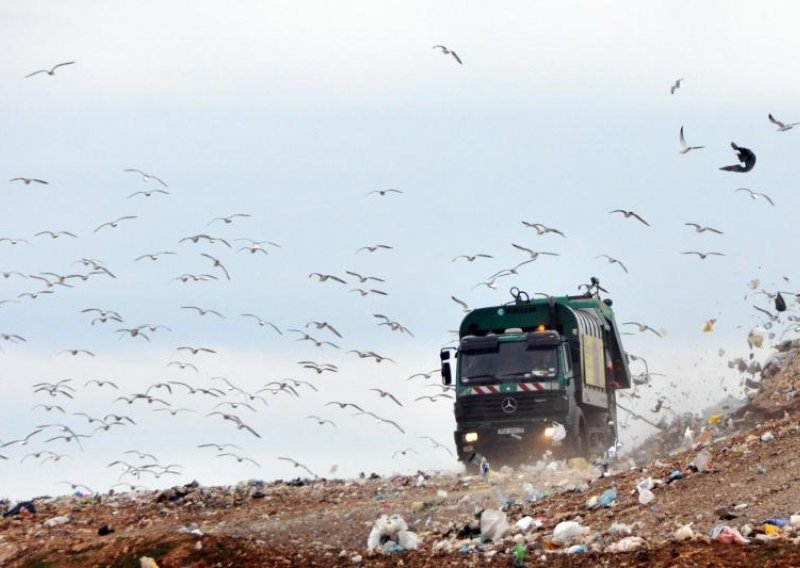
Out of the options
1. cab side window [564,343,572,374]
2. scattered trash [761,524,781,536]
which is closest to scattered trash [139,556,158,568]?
scattered trash [761,524,781,536]

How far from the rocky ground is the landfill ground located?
0.07ft

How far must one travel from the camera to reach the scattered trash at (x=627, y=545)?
439 inches

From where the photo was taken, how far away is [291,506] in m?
17.1

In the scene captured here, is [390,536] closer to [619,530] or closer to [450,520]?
[450,520]

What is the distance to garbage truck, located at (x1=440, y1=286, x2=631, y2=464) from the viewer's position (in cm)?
2061

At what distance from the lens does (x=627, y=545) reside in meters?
11.2

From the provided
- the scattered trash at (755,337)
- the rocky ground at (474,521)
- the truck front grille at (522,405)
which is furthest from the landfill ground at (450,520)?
the scattered trash at (755,337)

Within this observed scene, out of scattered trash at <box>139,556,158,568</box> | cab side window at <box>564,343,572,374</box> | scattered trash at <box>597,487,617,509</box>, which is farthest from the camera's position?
cab side window at <box>564,343,572,374</box>

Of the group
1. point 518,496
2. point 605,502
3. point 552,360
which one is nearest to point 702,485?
point 605,502

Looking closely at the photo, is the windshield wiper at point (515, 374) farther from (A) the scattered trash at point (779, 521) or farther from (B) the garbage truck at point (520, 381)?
(A) the scattered trash at point (779, 521)

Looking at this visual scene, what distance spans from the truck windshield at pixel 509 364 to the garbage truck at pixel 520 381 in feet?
0.05

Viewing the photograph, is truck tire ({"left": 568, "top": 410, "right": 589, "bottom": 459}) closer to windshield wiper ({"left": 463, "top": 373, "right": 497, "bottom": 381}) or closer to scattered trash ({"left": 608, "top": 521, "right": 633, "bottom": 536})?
windshield wiper ({"left": 463, "top": 373, "right": 497, "bottom": 381})

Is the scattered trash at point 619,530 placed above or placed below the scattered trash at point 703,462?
below

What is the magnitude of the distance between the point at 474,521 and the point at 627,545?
2.42 m
